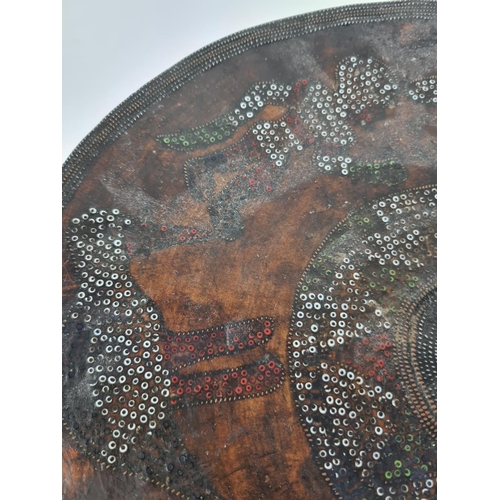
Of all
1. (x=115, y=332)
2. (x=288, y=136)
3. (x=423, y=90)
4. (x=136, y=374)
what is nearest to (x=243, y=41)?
(x=288, y=136)

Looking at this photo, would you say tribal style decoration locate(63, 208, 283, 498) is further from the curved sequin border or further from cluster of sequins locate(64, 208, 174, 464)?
the curved sequin border

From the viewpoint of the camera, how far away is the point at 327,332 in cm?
364

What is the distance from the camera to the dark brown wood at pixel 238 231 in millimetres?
3275

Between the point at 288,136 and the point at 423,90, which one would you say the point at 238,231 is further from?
the point at 423,90

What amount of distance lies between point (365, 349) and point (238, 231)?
4.61ft

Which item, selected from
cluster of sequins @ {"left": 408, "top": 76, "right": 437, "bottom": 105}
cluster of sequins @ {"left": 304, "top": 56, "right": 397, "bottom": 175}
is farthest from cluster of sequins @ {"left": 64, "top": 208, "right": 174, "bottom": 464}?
cluster of sequins @ {"left": 408, "top": 76, "right": 437, "bottom": 105}

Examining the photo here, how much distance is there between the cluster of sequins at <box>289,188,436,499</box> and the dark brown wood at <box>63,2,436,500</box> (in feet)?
0.24

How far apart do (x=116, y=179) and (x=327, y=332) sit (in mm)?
2193

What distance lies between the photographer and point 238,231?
4.07 m

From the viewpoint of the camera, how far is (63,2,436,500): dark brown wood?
3.28 metres

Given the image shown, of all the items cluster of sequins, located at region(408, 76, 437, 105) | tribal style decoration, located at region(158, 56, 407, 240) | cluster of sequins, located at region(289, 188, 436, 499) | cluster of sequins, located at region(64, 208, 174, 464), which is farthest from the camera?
cluster of sequins, located at region(408, 76, 437, 105)

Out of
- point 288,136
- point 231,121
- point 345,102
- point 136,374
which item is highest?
point 345,102
